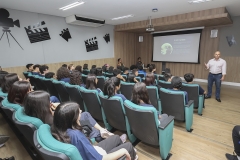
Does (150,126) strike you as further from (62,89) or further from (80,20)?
(80,20)

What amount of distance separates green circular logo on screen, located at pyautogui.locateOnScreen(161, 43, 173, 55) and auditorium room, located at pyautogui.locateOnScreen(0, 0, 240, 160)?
56 millimetres

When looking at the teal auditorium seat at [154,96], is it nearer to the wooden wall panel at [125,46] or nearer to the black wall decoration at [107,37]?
the black wall decoration at [107,37]

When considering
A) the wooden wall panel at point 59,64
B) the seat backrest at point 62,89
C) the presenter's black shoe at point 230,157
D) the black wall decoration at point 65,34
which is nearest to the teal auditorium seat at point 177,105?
the presenter's black shoe at point 230,157

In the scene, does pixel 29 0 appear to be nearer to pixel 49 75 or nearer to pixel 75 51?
pixel 49 75

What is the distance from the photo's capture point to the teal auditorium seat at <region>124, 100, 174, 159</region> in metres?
1.58

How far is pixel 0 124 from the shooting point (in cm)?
268

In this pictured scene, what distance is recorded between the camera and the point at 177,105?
242 cm

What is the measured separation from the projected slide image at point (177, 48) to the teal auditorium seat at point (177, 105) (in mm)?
5422

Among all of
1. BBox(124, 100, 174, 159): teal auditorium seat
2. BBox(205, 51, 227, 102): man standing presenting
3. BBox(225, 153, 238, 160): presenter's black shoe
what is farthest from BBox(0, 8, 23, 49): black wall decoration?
BBox(205, 51, 227, 102): man standing presenting

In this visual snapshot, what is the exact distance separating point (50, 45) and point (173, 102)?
5.12 m

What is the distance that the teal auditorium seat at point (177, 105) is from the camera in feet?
7.57

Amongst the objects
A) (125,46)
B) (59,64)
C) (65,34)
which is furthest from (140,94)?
(125,46)

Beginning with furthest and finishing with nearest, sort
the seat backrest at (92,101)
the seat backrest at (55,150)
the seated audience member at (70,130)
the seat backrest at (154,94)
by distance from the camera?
the seat backrest at (154,94) < the seat backrest at (92,101) < the seated audience member at (70,130) < the seat backrest at (55,150)

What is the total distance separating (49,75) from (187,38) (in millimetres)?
6446
